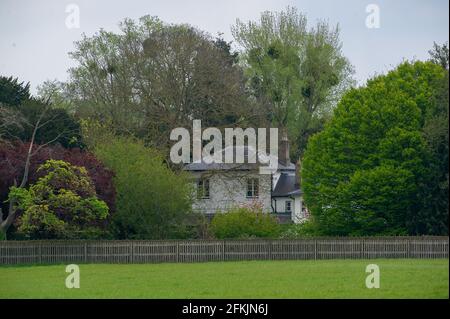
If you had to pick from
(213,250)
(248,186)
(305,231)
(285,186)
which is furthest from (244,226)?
(285,186)

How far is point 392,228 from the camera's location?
63281 mm

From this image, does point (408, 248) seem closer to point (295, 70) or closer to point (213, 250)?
point (213, 250)

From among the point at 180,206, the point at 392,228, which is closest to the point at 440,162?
the point at 392,228

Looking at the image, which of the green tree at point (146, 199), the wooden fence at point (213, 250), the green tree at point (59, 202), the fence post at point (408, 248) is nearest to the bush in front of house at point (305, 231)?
the green tree at point (146, 199)

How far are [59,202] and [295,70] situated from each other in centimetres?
4480

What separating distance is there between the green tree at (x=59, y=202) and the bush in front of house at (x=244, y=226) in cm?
953

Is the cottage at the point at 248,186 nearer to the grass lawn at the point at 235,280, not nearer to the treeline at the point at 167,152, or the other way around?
the treeline at the point at 167,152

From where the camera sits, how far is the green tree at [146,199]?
61.4 meters

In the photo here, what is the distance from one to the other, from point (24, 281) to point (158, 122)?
37.0 m

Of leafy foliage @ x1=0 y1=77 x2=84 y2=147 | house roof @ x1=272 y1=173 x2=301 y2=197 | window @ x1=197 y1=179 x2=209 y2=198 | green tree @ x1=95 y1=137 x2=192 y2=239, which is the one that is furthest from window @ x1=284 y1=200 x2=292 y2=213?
green tree @ x1=95 y1=137 x2=192 y2=239

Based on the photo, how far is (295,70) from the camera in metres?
96.8

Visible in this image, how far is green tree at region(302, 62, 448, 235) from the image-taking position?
62.2 m

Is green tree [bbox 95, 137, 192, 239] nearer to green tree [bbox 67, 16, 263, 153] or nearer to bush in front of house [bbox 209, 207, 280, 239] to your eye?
bush in front of house [bbox 209, 207, 280, 239]
